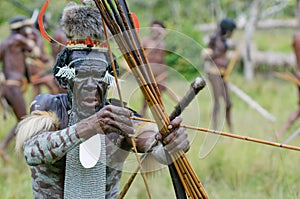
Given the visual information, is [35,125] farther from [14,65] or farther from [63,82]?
[14,65]

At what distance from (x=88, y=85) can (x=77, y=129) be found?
195 mm

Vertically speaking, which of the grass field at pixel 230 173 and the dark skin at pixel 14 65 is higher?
the dark skin at pixel 14 65

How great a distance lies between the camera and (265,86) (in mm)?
12352

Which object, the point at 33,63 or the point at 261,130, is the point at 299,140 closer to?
the point at 261,130

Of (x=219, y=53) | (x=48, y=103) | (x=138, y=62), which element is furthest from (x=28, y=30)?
(x=138, y=62)

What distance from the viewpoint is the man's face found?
2221 millimetres

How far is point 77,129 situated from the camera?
211cm

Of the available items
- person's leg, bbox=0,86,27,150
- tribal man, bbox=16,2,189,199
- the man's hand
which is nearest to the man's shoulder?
tribal man, bbox=16,2,189,199

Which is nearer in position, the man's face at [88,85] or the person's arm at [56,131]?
the person's arm at [56,131]

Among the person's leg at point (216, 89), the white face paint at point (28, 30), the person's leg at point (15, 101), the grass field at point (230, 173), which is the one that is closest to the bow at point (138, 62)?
the grass field at point (230, 173)

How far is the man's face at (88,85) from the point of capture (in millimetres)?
2221

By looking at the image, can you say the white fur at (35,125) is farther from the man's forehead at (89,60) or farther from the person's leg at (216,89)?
the person's leg at (216,89)

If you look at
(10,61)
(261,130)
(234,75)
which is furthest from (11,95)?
(234,75)

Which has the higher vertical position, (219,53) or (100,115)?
(100,115)
